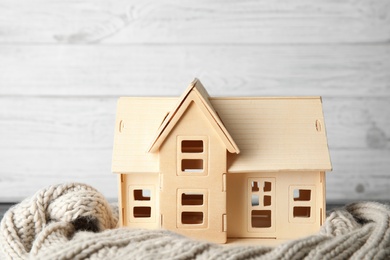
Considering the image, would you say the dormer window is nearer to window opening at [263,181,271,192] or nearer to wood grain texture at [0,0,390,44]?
window opening at [263,181,271,192]

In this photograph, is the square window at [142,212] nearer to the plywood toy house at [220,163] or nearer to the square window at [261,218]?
the plywood toy house at [220,163]

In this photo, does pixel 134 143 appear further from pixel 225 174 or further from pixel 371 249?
pixel 371 249

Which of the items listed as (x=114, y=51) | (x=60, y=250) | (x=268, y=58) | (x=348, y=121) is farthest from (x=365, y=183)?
(x=60, y=250)

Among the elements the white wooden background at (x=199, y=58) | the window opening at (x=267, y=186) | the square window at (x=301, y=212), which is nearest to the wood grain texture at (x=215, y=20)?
the white wooden background at (x=199, y=58)

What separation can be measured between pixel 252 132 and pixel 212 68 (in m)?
0.67

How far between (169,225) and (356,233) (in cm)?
29

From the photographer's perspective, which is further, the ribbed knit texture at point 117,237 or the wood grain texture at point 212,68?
the wood grain texture at point 212,68

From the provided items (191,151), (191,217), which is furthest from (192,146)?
(191,217)

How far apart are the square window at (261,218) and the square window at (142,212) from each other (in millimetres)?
177

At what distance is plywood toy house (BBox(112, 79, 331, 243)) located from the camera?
37.4 inches

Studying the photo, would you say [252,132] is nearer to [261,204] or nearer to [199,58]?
[261,204]

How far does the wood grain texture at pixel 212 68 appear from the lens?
1634 millimetres

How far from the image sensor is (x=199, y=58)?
164 centimetres

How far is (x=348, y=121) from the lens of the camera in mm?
1664
